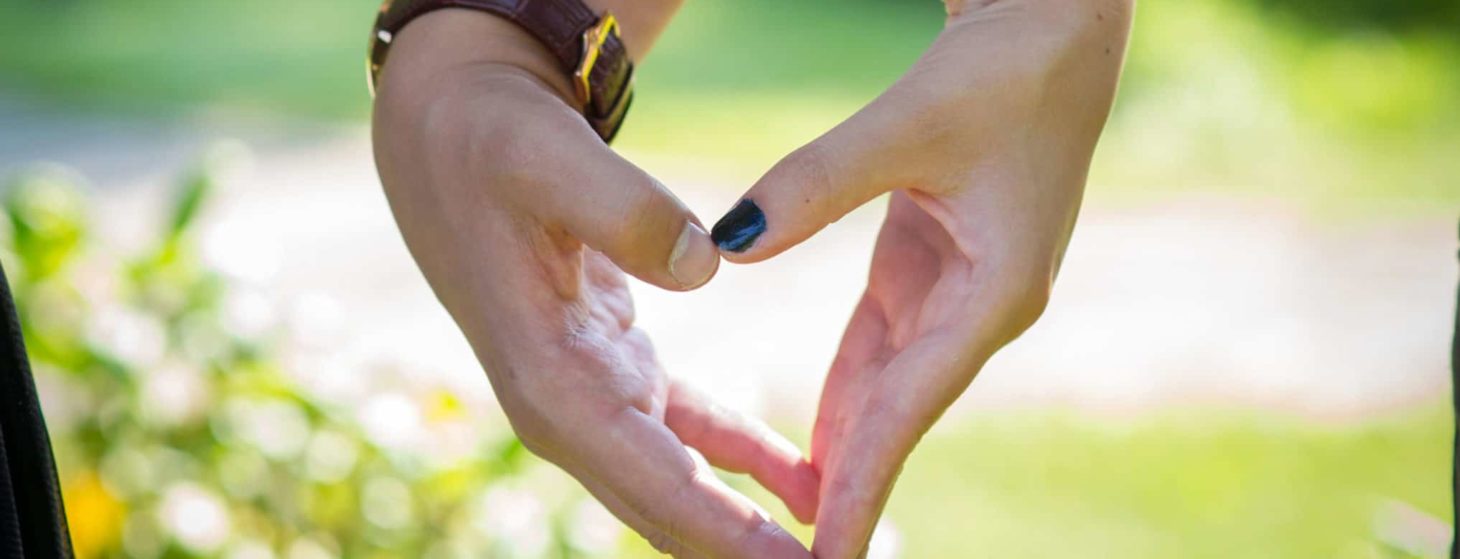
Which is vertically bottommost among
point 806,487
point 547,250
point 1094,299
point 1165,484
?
point 1094,299

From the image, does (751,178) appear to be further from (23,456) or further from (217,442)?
(23,456)

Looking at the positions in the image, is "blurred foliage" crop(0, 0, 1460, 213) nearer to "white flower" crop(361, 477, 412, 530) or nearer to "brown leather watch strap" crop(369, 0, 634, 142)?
"white flower" crop(361, 477, 412, 530)

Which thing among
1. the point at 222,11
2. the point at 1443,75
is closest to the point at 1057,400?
the point at 1443,75

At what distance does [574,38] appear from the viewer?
4.34 ft

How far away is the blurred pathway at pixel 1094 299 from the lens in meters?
3.63

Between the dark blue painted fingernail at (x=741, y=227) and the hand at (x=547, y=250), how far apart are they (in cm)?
2

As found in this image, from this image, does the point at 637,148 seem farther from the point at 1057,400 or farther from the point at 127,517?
the point at 127,517

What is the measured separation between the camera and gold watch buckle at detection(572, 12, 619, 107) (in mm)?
1322

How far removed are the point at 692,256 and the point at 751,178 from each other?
3.98m

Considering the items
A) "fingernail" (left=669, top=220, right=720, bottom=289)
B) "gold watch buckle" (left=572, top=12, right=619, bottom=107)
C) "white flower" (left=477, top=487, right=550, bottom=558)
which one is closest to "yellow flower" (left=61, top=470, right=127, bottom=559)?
"white flower" (left=477, top=487, right=550, bottom=558)

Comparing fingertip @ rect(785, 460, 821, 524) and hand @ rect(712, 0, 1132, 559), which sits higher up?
hand @ rect(712, 0, 1132, 559)

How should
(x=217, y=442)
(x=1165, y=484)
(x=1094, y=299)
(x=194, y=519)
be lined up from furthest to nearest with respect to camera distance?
(x=1094, y=299) → (x=1165, y=484) → (x=217, y=442) → (x=194, y=519)

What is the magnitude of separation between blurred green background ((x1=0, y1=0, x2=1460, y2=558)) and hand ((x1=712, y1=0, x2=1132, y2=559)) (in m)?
0.93

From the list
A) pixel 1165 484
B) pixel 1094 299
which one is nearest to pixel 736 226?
pixel 1165 484
